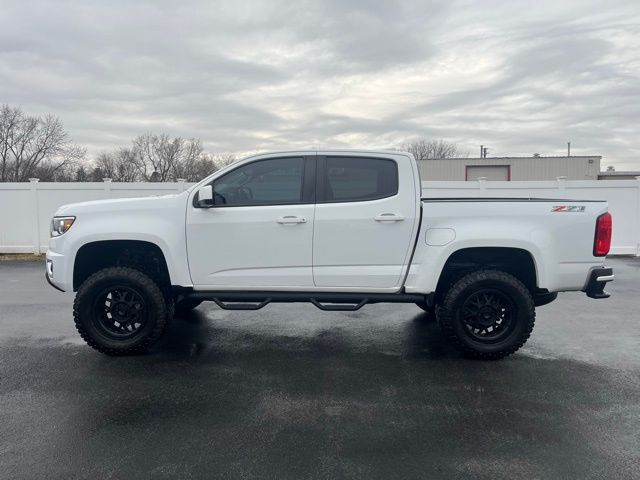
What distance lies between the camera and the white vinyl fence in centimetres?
1244

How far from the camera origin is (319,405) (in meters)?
Result: 3.89

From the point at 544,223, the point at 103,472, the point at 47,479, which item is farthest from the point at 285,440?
the point at 544,223

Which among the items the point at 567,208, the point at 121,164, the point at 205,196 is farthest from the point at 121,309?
the point at 121,164

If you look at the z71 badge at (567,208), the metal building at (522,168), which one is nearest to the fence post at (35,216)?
the z71 badge at (567,208)

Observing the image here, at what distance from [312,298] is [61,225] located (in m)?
2.70

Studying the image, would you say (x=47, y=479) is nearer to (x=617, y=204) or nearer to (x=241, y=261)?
(x=241, y=261)

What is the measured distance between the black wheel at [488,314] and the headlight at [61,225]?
3910mm

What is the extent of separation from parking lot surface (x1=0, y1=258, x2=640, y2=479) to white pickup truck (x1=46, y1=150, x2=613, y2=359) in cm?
51

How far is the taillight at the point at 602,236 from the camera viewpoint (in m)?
4.76

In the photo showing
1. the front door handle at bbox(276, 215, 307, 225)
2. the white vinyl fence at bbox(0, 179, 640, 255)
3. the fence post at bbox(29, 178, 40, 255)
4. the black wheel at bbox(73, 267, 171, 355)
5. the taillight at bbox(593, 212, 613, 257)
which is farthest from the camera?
the fence post at bbox(29, 178, 40, 255)

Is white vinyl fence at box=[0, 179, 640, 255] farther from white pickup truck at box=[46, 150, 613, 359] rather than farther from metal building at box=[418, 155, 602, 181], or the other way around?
metal building at box=[418, 155, 602, 181]

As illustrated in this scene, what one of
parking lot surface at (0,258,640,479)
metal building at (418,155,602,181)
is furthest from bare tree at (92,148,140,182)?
parking lot surface at (0,258,640,479)

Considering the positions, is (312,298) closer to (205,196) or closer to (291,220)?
(291,220)

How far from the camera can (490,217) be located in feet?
15.9
